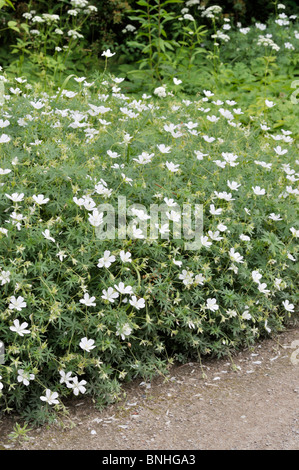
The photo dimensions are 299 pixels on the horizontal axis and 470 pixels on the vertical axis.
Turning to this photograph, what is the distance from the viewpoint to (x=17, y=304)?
2.56 m

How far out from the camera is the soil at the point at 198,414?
257cm

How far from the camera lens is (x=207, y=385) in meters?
3.01

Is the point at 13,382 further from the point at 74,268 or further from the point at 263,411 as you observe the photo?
the point at 263,411

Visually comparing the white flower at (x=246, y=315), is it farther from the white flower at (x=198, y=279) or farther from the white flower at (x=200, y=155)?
the white flower at (x=200, y=155)

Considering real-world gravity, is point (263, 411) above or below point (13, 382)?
below

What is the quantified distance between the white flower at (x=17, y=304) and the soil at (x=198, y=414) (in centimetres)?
53

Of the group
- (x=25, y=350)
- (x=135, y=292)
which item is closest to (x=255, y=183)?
(x=135, y=292)

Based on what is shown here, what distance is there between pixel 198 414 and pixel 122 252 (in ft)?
2.71

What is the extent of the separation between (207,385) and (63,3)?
575cm

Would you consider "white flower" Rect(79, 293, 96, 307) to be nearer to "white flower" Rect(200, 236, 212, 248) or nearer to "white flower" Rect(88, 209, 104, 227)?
"white flower" Rect(88, 209, 104, 227)

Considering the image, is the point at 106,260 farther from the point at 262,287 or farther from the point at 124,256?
the point at 262,287

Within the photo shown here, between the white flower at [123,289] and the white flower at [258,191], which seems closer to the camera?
the white flower at [123,289]

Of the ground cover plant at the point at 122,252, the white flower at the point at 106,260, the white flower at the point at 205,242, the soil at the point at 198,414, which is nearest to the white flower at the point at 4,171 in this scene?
the ground cover plant at the point at 122,252

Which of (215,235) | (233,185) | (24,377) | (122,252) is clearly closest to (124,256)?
(122,252)
